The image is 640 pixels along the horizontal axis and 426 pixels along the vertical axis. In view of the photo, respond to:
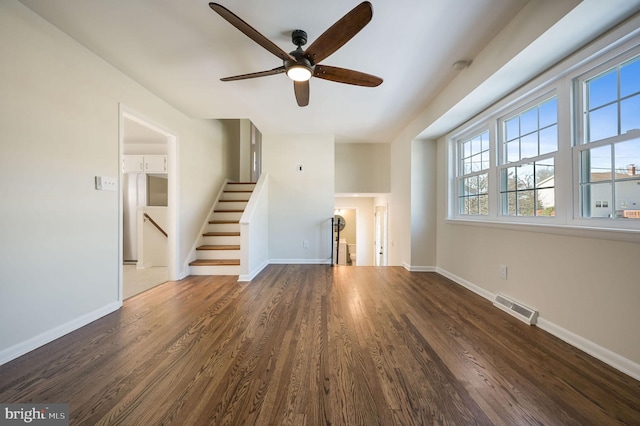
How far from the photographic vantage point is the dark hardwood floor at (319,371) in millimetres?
1177

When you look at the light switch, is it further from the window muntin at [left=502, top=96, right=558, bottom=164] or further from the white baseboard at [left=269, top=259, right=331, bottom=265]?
the window muntin at [left=502, top=96, right=558, bottom=164]

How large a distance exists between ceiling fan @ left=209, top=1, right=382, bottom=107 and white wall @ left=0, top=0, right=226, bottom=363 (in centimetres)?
154

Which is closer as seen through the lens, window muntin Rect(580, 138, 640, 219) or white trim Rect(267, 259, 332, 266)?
window muntin Rect(580, 138, 640, 219)

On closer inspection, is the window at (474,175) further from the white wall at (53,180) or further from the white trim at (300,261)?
the white wall at (53,180)

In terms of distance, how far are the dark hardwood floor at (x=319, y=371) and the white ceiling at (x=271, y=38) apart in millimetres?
2378

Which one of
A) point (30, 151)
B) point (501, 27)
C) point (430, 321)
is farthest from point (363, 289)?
point (30, 151)

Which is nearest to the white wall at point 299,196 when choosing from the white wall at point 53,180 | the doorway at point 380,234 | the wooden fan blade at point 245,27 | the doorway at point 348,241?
the doorway at point 380,234

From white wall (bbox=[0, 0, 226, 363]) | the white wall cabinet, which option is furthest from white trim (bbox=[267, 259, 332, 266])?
the white wall cabinet

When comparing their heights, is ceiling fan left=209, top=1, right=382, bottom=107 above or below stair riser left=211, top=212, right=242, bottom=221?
above

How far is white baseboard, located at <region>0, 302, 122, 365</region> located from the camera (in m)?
1.60

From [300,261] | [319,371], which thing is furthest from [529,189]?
[300,261]

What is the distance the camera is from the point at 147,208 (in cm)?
442

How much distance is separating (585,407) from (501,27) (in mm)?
2472

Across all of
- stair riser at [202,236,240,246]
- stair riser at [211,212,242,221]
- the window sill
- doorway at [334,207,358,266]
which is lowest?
doorway at [334,207,358,266]
